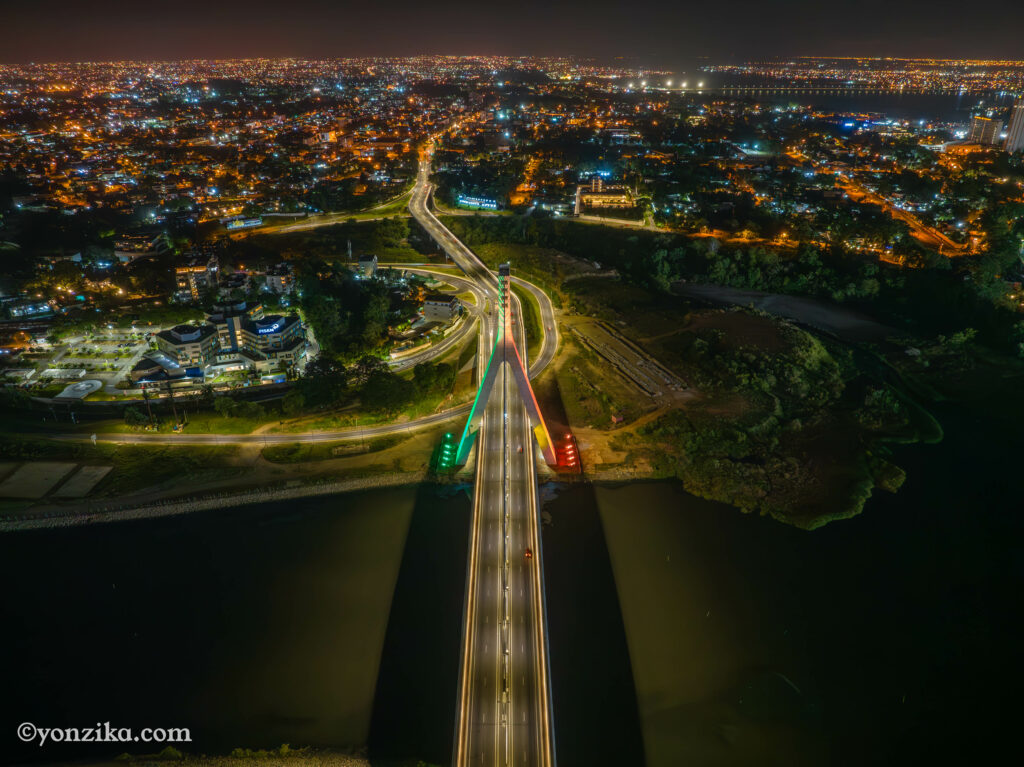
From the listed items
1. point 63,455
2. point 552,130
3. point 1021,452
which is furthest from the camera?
point 552,130

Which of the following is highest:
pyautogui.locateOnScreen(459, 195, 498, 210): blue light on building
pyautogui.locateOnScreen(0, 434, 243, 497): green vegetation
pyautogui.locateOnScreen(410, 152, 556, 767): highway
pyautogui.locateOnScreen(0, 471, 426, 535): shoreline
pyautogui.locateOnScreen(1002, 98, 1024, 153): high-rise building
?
pyautogui.locateOnScreen(1002, 98, 1024, 153): high-rise building

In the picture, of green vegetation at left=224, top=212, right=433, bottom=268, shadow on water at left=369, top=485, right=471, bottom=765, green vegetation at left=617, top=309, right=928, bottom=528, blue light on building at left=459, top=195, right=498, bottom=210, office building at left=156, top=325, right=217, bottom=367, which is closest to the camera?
shadow on water at left=369, top=485, right=471, bottom=765

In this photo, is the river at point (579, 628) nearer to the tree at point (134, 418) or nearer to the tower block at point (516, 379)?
the tower block at point (516, 379)

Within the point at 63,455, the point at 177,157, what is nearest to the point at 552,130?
the point at 177,157

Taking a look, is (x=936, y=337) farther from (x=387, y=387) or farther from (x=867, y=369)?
(x=387, y=387)

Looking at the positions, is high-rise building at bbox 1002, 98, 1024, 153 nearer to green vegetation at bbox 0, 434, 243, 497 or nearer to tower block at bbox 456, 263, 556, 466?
tower block at bbox 456, 263, 556, 466

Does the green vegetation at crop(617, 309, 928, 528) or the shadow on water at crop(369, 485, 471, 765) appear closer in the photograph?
the shadow on water at crop(369, 485, 471, 765)

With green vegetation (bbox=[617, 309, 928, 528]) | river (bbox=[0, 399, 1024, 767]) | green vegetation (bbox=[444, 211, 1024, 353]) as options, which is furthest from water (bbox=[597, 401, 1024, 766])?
green vegetation (bbox=[444, 211, 1024, 353])
